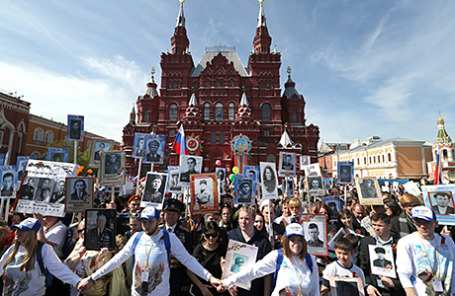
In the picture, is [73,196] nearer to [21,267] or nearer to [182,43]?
[21,267]

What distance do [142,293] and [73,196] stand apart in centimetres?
264

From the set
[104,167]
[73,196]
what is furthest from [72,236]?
[104,167]

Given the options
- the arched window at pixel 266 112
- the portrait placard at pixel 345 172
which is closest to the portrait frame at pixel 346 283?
the portrait placard at pixel 345 172

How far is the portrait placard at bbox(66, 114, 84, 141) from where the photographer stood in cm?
823

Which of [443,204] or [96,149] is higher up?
[96,149]

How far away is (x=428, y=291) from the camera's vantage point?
3.04m

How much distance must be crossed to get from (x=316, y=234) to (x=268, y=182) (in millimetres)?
3050

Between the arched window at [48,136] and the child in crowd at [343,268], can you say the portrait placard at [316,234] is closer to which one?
the child in crowd at [343,268]

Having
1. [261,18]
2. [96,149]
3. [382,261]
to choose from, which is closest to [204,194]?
[382,261]

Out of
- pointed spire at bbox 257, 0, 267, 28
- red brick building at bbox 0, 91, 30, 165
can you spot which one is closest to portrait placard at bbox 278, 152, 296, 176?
red brick building at bbox 0, 91, 30, 165

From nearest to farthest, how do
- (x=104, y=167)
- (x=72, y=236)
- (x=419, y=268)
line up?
(x=419, y=268) < (x=72, y=236) < (x=104, y=167)

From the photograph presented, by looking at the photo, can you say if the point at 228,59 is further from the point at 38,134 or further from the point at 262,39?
the point at 38,134

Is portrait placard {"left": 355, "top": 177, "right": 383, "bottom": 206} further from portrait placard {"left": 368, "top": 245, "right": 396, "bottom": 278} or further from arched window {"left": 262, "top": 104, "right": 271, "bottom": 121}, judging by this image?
arched window {"left": 262, "top": 104, "right": 271, "bottom": 121}

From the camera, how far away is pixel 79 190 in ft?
15.5
